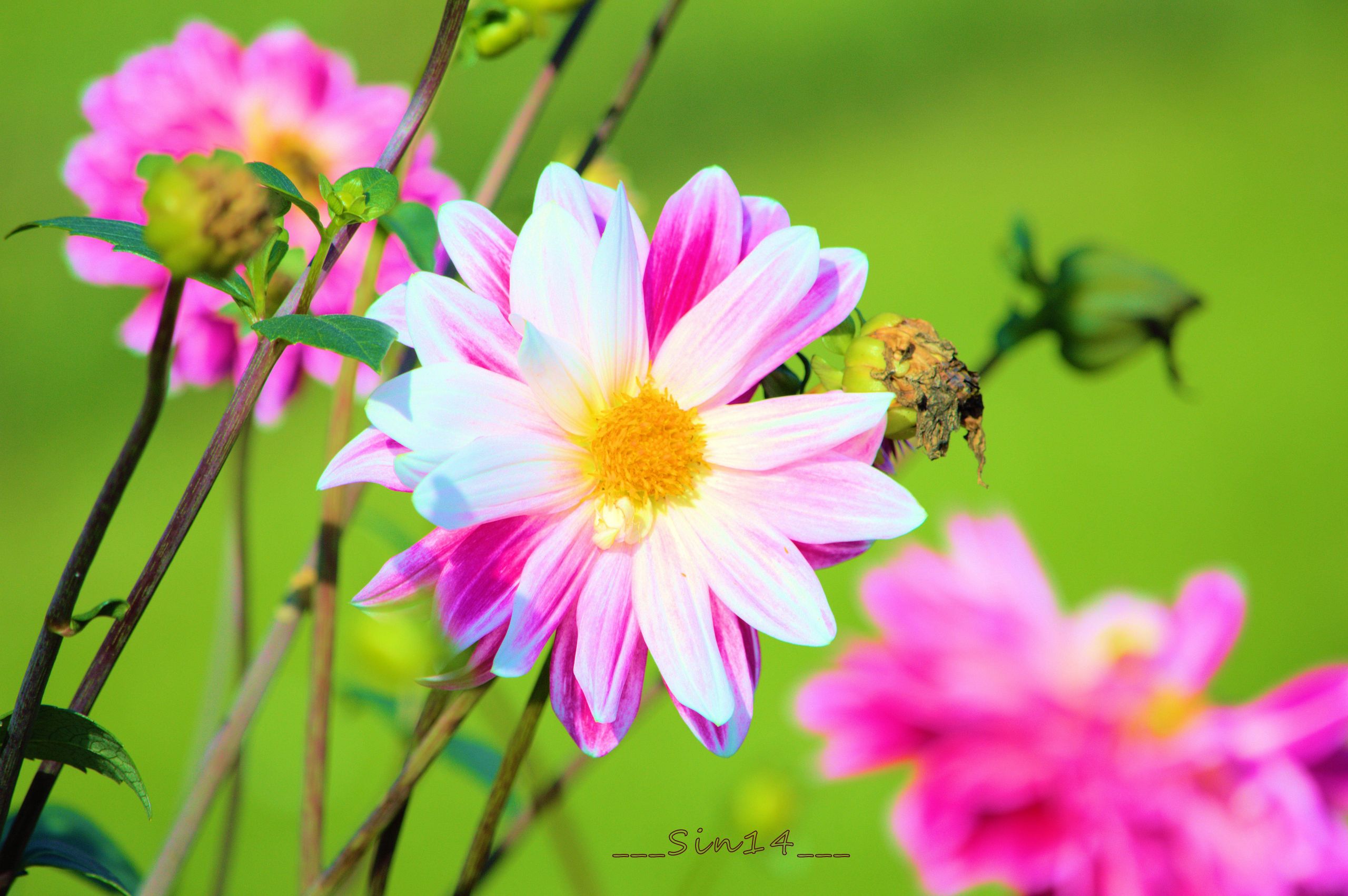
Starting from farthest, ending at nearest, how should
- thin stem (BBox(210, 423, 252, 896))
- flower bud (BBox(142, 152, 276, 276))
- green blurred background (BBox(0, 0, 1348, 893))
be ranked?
green blurred background (BBox(0, 0, 1348, 893)) < thin stem (BBox(210, 423, 252, 896)) < flower bud (BBox(142, 152, 276, 276))

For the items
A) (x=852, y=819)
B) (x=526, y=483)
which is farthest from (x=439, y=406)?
(x=852, y=819)

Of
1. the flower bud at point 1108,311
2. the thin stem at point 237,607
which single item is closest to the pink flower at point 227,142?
the thin stem at point 237,607

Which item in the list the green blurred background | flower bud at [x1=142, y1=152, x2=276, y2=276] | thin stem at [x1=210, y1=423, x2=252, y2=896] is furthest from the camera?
the green blurred background

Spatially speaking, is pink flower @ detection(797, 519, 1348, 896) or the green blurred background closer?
pink flower @ detection(797, 519, 1348, 896)

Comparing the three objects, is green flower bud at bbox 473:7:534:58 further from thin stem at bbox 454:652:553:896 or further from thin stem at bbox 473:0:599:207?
thin stem at bbox 454:652:553:896

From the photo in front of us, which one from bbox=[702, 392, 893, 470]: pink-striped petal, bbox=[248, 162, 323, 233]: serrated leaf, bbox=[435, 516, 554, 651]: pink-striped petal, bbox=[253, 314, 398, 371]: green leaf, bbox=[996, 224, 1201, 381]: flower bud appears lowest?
bbox=[435, 516, 554, 651]: pink-striped petal

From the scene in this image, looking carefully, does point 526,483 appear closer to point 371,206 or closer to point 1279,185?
point 371,206

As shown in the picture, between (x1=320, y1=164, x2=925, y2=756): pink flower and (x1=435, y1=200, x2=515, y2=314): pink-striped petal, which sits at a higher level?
(x1=435, y1=200, x2=515, y2=314): pink-striped petal

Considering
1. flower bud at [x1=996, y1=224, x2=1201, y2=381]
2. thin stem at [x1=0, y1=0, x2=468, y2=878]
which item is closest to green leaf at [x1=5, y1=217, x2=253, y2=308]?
thin stem at [x1=0, y1=0, x2=468, y2=878]

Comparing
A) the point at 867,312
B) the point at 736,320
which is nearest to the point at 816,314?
the point at 736,320
